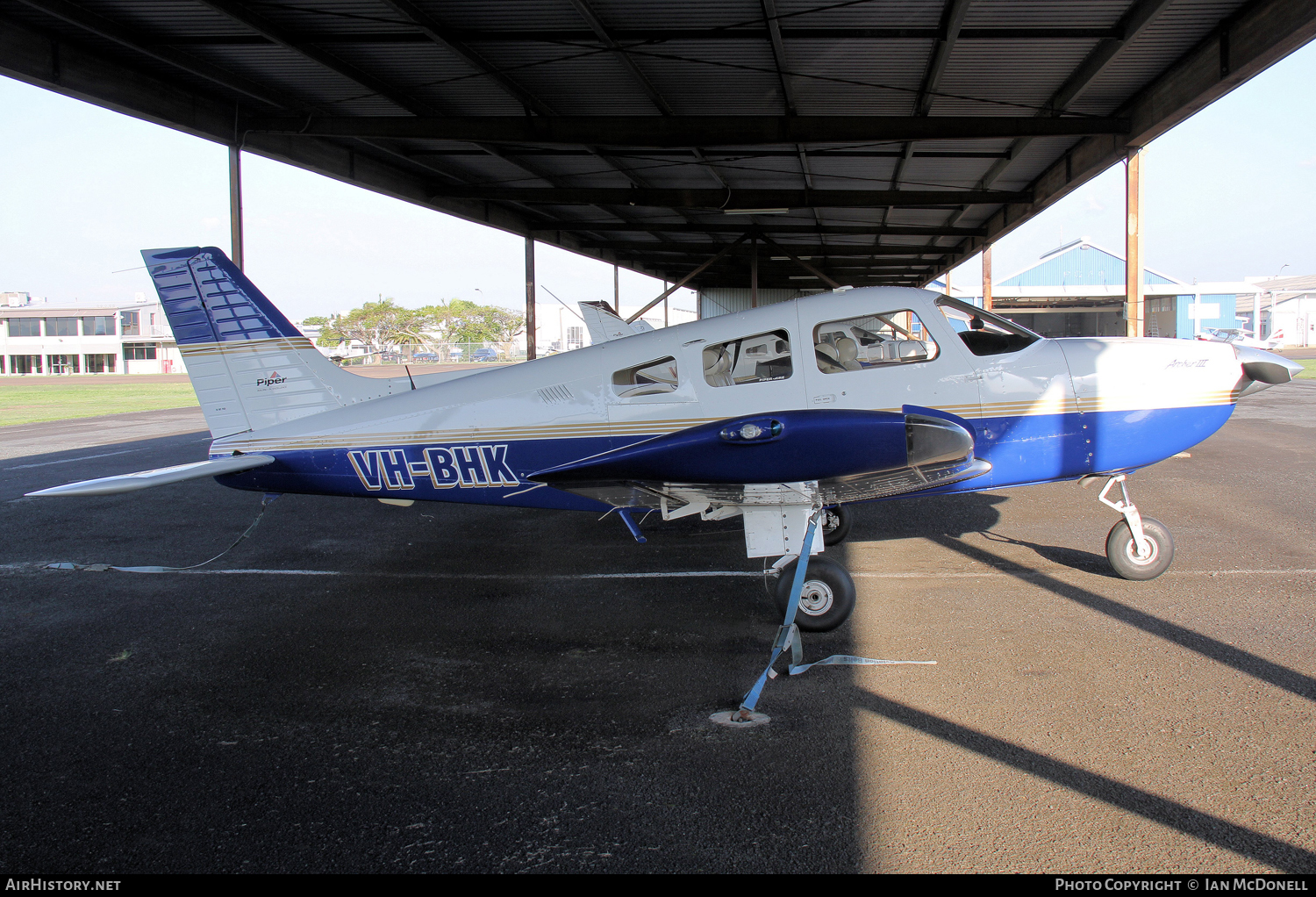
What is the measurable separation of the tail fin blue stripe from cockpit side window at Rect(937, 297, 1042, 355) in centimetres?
548

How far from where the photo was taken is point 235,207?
10.7 m

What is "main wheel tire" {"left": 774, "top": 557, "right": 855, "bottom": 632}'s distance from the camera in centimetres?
500

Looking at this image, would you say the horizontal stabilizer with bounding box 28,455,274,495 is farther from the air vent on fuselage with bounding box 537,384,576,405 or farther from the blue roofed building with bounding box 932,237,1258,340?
the blue roofed building with bounding box 932,237,1258,340

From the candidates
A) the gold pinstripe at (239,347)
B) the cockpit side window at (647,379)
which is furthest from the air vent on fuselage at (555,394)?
the gold pinstripe at (239,347)

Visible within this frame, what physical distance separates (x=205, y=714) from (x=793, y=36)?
8.47 m

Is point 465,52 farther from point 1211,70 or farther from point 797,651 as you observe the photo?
point 1211,70

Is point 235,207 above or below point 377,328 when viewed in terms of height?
below

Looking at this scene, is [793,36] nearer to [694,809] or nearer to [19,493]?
[694,809]

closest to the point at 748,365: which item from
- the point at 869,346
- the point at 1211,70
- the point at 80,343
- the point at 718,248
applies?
the point at 869,346

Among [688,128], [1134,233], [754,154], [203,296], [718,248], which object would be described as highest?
[718,248]

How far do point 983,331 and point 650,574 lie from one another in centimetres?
321

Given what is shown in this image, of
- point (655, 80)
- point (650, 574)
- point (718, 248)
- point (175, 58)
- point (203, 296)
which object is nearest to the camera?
point (203, 296)

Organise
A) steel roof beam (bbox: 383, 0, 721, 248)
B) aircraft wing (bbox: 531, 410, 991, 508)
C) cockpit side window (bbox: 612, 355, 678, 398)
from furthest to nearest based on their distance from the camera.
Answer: steel roof beam (bbox: 383, 0, 721, 248)
cockpit side window (bbox: 612, 355, 678, 398)
aircraft wing (bbox: 531, 410, 991, 508)

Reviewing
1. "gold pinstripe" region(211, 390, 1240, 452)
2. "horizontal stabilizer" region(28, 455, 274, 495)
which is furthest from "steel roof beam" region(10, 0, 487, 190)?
"horizontal stabilizer" region(28, 455, 274, 495)
